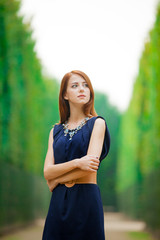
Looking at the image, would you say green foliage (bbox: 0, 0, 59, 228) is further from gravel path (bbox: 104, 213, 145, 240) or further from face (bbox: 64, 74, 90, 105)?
face (bbox: 64, 74, 90, 105)

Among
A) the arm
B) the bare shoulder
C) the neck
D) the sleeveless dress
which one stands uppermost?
the neck

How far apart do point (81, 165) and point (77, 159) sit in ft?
0.19

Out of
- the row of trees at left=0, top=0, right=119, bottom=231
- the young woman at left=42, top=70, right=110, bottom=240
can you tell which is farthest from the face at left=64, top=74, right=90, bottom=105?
the row of trees at left=0, top=0, right=119, bottom=231

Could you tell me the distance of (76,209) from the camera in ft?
8.92

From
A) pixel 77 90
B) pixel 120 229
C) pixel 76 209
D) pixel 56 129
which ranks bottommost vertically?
pixel 120 229

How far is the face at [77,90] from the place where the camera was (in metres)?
3.02

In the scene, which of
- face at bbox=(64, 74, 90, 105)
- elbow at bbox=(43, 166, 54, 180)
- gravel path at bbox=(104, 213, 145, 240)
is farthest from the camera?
gravel path at bbox=(104, 213, 145, 240)

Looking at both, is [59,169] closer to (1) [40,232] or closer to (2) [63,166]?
(2) [63,166]

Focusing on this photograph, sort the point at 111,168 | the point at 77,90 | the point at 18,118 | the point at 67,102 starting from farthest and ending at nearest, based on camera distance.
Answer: the point at 111,168, the point at 18,118, the point at 67,102, the point at 77,90

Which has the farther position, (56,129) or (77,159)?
(56,129)

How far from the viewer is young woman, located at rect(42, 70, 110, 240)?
8.83ft

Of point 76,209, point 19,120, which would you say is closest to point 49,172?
point 76,209

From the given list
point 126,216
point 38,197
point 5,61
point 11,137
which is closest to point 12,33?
point 5,61

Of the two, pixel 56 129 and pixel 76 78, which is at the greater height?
pixel 76 78
